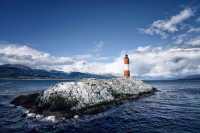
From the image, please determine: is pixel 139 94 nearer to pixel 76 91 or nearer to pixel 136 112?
pixel 136 112

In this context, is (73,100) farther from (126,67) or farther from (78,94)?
(126,67)

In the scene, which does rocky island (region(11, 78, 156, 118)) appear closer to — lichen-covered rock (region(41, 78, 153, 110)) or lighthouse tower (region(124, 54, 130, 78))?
lichen-covered rock (region(41, 78, 153, 110))

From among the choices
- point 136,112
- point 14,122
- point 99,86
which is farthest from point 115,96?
point 14,122

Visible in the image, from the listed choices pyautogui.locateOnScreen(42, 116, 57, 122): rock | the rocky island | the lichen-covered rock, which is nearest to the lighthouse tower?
the lichen-covered rock

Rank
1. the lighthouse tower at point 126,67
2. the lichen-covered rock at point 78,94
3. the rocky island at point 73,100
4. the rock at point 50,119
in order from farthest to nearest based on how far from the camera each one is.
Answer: the lighthouse tower at point 126,67 → the lichen-covered rock at point 78,94 → the rocky island at point 73,100 → the rock at point 50,119

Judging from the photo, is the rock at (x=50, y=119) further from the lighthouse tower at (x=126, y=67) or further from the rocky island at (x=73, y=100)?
the lighthouse tower at (x=126, y=67)

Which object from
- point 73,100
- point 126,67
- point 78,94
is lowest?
point 73,100

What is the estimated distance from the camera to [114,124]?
1709 centimetres

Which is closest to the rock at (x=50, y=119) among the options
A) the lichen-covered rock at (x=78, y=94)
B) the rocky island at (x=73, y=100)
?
the rocky island at (x=73, y=100)

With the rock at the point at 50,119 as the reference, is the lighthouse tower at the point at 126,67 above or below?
above

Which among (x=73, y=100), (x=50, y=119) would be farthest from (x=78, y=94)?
(x=50, y=119)

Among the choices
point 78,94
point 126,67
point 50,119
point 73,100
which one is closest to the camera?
point 50,119

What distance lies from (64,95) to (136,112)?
28.2ft

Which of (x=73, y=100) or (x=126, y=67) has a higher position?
(x=126, y=67)
